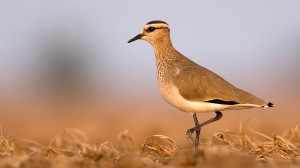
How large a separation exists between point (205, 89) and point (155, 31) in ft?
4.80

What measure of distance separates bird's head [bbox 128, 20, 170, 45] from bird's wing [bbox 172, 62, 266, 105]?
0.91 meters

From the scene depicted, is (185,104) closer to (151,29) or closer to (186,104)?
(186,104)

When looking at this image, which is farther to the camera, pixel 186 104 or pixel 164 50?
pixel 164 50

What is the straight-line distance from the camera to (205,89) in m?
7.67

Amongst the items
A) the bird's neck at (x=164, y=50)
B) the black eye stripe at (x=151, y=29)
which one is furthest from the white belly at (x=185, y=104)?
the black eye stripe at (x=151, y=29)

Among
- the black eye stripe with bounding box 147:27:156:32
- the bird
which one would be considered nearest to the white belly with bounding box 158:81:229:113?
the bird

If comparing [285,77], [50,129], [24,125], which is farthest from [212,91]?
[285,77]

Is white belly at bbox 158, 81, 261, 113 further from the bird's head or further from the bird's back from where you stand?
the bird's head

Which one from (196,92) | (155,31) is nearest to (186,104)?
Answer: (196,92)

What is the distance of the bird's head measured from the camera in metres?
8.54

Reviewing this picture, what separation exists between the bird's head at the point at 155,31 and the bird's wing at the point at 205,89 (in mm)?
914

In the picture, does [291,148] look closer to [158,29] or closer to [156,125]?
[158,29]

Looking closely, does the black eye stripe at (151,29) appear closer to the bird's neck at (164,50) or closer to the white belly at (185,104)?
the bird's neck at (164,50)

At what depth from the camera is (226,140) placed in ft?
21.2
